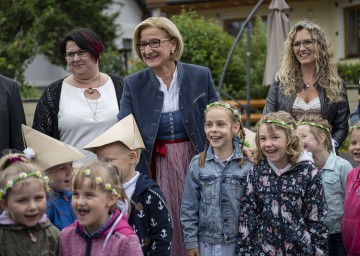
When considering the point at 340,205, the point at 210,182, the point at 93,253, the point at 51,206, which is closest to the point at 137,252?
the point at 93,253

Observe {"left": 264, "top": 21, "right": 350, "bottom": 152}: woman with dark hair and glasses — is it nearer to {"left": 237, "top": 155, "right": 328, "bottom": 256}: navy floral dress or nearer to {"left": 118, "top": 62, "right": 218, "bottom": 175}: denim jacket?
{"left": 118, "top": 62, "right": 218, "bottom": 175}: denim jacket

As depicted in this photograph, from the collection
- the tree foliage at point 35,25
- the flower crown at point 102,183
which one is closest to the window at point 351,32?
the tree foliage at point 35,25

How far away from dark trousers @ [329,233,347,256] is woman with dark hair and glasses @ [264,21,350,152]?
76cm

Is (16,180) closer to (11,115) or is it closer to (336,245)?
(11,115)

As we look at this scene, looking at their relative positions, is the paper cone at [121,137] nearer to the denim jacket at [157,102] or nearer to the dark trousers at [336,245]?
the denim jacket at [157,102]

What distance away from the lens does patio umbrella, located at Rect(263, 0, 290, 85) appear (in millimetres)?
10703

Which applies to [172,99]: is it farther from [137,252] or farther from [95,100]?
[137,252]

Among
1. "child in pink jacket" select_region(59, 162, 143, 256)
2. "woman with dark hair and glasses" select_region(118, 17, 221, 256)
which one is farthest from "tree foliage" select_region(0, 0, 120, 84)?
"child in pink jacket" select_region(59, 162, 143, 256)

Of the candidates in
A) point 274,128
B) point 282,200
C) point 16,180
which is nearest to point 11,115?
point 16,180

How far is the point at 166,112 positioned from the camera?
4.79 metres

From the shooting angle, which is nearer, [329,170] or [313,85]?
[329,170]

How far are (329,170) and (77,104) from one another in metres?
2.03

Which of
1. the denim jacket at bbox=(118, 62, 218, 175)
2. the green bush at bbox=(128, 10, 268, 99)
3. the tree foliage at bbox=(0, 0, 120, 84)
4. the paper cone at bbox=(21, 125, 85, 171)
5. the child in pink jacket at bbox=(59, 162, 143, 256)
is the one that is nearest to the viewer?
the child in pink jacket at bbox=(59, 162, 143, 256)

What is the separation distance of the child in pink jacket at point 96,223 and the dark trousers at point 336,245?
1.96 metres
